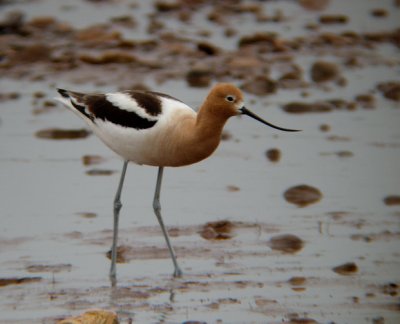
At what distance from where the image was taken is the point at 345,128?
1188cm

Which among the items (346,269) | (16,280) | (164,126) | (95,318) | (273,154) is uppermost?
(164,126)

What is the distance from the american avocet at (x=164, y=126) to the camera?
283 inches

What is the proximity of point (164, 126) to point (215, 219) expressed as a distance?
61.0 inches

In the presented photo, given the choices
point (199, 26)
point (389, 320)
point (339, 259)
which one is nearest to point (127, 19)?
point (199, 26)

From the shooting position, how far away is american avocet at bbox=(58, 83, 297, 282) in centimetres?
718

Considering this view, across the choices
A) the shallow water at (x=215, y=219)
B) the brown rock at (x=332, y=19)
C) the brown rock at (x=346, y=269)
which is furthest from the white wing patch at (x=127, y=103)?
the brown rock at (x=332, y=19)

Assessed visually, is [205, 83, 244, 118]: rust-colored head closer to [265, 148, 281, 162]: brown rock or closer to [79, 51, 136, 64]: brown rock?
[265, 148, 281, 162]: brown rock

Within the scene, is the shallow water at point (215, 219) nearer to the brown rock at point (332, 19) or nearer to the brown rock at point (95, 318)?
the brown rock at point (95, 318)

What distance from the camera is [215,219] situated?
339 inches

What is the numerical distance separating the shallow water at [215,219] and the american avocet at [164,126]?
0.38 m

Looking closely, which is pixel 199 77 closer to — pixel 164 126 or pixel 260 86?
pixel 260 86

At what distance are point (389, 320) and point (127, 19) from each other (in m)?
12.5

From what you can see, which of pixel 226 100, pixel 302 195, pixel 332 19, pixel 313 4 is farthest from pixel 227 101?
pixel 313 4

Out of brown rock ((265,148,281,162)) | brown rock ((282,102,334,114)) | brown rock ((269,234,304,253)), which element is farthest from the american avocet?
brown rock ((282,102,334,114))
